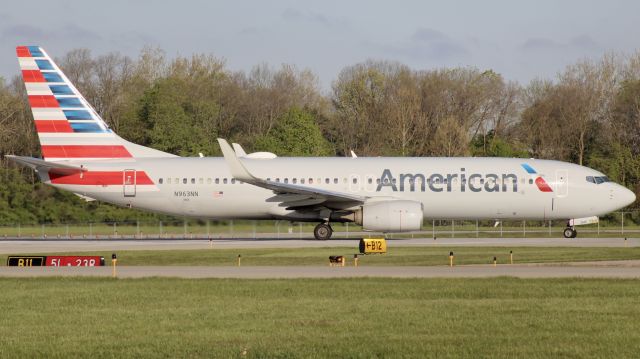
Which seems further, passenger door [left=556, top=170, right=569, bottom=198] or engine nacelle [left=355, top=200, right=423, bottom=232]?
passenger door [left=556, top=170, right=569, bottom=198]

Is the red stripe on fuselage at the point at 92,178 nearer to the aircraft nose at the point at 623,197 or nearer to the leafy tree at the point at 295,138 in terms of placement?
the aircraft nose at the point at 623,197

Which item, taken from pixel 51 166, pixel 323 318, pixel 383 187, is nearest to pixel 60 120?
pixel 51 166

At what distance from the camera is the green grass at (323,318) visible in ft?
51.7

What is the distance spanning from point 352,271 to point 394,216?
1612 centimetres

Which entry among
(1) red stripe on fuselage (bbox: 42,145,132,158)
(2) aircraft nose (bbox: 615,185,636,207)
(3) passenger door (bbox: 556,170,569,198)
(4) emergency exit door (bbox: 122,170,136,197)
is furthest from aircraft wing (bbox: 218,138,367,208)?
(2) aircraft nose (bbox: 615,185,636,207)

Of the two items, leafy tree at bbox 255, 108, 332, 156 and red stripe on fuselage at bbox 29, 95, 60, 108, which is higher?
leafy tree at bbox 255, 108, 332, 156

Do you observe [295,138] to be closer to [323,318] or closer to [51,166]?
[51,166]

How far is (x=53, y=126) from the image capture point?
4934 centimetres

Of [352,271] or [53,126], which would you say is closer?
[352,271]

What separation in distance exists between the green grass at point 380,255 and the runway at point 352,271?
8.57 ft

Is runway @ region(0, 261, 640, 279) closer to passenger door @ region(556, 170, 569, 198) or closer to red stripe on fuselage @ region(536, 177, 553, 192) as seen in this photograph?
red stripe on fuselage @ region(536, 177, 553, 192)

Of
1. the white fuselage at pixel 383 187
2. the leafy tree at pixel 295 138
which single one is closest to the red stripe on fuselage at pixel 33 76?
the white fuselage at pixel 383 187

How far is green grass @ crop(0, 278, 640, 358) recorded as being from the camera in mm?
15750

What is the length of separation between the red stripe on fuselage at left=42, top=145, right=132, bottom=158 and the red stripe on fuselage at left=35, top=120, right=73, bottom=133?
0.82m
